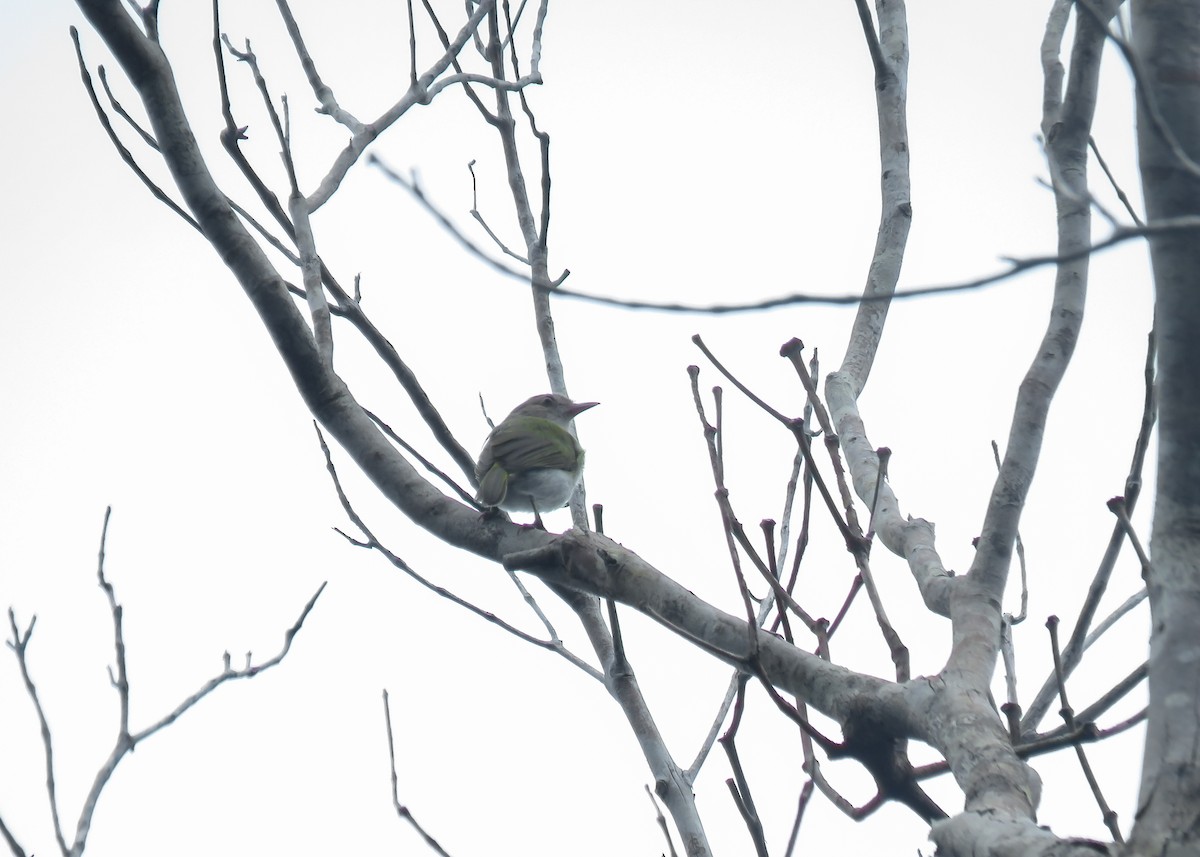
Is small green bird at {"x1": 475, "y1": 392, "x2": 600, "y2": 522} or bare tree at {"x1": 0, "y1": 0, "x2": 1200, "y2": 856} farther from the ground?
small green bird at {"x1": 475, "y1": 392, "x2": 600, "y2": 522}

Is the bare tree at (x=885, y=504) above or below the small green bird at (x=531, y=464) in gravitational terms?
below

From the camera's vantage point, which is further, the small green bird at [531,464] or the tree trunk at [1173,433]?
the small green bird at [531,464]

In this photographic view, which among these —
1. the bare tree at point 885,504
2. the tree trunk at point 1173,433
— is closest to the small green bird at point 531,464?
the bare tree at point 885,504

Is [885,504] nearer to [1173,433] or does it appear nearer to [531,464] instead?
[1173,433]

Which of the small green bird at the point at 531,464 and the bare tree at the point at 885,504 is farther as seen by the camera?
the small green bird at the point at 531,464

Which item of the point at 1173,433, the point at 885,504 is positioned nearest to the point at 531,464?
the point at 885,504

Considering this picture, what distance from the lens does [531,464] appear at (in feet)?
21.0

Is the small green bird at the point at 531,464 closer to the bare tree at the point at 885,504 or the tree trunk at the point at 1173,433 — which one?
the bare tree at the point at 885,504

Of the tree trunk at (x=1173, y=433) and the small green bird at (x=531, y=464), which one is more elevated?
the small green bird at (x=531, y=464)

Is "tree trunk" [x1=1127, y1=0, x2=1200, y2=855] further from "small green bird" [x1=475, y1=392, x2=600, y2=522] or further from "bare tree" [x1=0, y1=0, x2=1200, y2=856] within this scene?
"small green bird" [x1=475, y1=392, x2=600, y2=522]

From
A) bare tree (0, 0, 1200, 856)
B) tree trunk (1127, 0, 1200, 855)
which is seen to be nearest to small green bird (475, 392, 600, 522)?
bare tree (0, 0, 1200, 856)

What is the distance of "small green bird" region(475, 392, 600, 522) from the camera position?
247 inches

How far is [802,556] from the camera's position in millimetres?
2730

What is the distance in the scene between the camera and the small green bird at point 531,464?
6.28 m
